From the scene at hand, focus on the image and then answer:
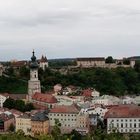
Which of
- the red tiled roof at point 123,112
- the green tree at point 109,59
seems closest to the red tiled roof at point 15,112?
the red tiled roof at point 123,112

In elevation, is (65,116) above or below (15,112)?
below

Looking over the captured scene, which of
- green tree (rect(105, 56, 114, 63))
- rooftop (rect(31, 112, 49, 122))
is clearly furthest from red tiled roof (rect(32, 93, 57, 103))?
green tree (rect(105, 56, 114, 63))

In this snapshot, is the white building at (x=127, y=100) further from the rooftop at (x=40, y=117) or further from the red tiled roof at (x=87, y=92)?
the rooftop at (x=40, y=117)

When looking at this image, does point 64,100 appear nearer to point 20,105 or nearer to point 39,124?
point 20,105

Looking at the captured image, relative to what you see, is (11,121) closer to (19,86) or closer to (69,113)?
(69,113)

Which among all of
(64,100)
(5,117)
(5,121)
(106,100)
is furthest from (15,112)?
(106,100)
